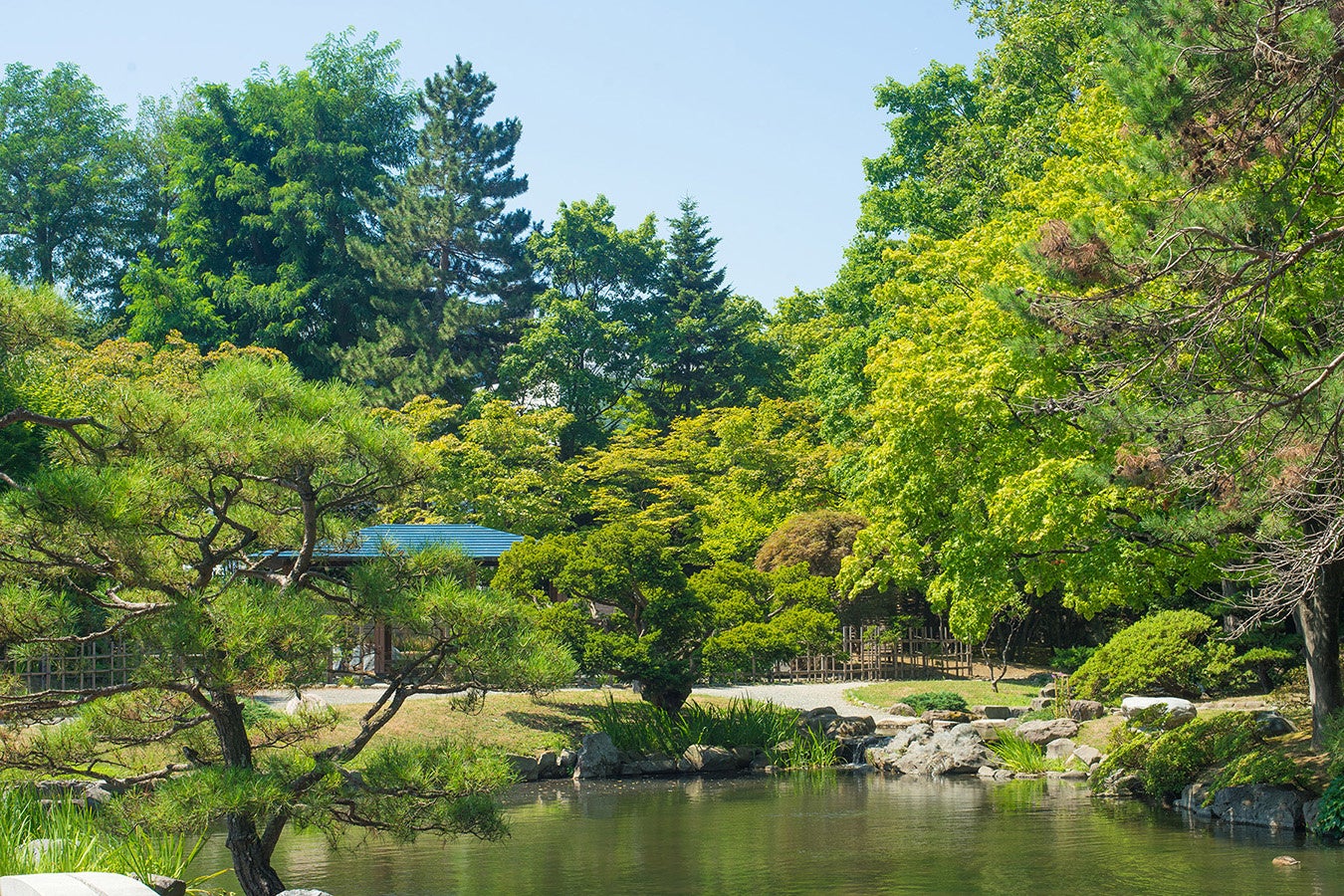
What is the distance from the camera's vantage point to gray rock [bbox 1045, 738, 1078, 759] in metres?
16.0

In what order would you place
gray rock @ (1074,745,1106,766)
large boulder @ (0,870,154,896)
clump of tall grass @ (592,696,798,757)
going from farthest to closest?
clump of tall grass @ (592,696,798,757) → gray rock @ (1074,745,1106,766) → large boulder @ (0,870,154,896)

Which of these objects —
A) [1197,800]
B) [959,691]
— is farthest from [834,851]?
[959,691]

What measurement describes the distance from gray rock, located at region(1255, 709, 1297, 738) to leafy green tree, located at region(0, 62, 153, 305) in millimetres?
40189

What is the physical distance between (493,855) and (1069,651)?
15.9 meters

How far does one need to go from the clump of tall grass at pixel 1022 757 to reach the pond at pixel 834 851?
4.97ft

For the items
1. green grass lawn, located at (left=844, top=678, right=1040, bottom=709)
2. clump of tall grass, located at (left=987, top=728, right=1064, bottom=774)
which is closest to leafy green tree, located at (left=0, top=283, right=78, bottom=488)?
clump of tall grass, located at (left=987, top=728, right=1064, bottom=774)

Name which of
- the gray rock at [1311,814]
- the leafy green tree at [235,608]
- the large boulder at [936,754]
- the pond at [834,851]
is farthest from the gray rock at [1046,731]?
the leafy green tree at [235,608]

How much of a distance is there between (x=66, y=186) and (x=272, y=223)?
8462 millimetres

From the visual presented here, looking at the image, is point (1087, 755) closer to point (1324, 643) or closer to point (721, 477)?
point (1324, 643)

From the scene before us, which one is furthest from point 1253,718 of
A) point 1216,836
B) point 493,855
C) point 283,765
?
point 283,765

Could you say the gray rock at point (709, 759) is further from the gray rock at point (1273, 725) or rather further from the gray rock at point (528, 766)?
the gray rock at point (1273, 725)

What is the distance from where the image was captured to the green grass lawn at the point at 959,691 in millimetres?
21469

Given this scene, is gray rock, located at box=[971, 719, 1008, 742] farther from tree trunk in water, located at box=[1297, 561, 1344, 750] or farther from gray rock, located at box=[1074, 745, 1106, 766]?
tree trunk in water, located at box=[1297, 561, 1344, 750]

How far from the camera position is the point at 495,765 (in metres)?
7.23
